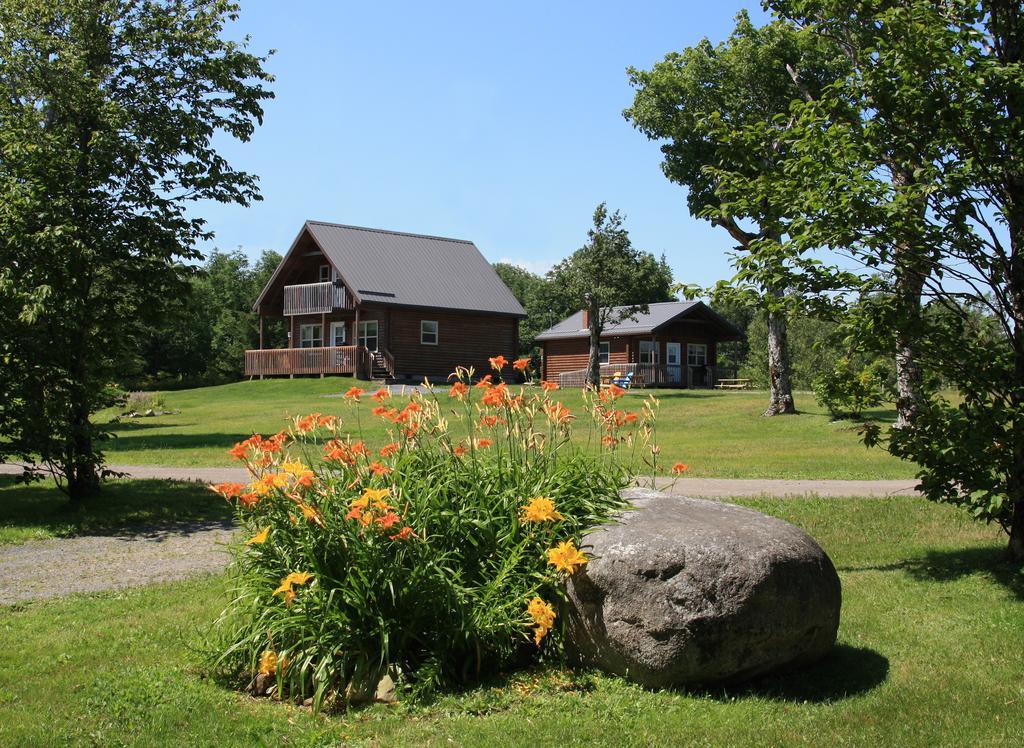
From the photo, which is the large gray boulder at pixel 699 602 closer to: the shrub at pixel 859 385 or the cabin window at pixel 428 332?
the shrub at pixel 859 385

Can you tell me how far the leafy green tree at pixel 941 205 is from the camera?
23.5 ft

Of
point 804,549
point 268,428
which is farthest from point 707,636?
point 268,428

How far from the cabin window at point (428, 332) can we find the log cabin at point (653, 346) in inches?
290

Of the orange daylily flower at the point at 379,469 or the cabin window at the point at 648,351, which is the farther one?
the cabin window at the point at 648,351

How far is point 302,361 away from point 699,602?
3951 cm

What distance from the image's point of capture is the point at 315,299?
42.9 metres

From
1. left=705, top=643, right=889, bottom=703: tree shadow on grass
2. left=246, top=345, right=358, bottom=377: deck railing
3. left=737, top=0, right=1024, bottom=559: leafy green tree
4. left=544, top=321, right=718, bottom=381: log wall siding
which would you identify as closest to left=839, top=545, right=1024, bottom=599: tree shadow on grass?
left=737, top=0, right=1024, bottom=559: leafy green tree

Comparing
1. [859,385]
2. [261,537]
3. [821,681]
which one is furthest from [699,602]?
[859,385]

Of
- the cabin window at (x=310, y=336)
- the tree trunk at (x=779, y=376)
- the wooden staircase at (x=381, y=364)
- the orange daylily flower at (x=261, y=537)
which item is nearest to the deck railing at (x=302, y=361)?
the wooden staircase at (x=381, y=364)

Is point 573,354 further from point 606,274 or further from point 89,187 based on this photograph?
point 89,187

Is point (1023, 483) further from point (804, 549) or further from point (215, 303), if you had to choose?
point (215, 303)

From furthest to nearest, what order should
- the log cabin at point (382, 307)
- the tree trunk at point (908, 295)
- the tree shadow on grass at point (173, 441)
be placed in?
the log cabin at point (382, 307) < the tree shadow on grass at point (173, 441) < the tree trunk at point (908, 295)

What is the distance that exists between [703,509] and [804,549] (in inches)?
29.4

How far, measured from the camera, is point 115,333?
1308 cm
